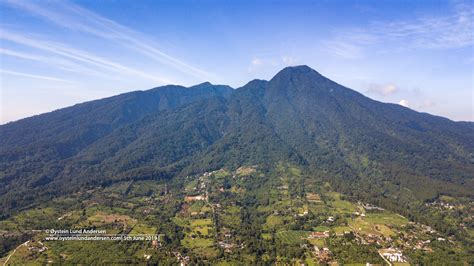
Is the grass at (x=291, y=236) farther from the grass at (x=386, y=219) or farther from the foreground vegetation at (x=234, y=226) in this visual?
the grass at (x=386, y=219)

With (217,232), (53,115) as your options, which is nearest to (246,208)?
(217,232)

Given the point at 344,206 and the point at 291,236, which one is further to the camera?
the point at 344,206

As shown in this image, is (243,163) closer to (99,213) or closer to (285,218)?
A: (285,218)

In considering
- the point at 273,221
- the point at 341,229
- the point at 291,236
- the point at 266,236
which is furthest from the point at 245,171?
the point at 341,229

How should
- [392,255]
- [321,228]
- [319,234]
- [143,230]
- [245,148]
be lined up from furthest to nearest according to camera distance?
[245,148]
[321,228]
[319,234]
[143,230]
[392,255]

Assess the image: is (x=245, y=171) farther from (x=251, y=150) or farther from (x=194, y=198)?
(x=194, y=198)

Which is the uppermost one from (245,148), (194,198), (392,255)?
(245,148)

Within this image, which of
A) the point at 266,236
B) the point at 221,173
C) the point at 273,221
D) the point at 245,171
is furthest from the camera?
the point at 221,173

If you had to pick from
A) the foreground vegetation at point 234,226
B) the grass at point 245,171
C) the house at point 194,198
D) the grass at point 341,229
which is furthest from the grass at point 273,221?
the grass at point 245,171
